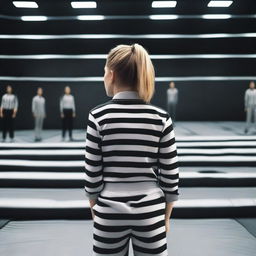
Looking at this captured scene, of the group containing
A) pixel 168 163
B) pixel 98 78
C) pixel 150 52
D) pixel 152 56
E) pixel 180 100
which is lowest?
pixel 180 100

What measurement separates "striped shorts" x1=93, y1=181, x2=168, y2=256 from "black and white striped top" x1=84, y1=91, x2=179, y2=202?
1.6 inches

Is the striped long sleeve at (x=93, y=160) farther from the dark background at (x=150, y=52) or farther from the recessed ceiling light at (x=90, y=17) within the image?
the recessed ceiling light at (x=90, y=17)

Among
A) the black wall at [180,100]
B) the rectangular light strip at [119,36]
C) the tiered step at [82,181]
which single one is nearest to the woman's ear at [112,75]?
the tiered step at [82,181]

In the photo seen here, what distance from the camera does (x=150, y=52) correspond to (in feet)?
34.3

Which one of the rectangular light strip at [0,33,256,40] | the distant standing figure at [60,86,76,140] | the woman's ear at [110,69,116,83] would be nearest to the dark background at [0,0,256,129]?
the rectangular light strip at [0,33,256,40]

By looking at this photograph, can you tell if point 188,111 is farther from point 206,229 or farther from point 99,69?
point 206,229

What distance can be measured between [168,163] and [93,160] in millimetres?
271

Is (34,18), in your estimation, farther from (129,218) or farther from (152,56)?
(129,218)

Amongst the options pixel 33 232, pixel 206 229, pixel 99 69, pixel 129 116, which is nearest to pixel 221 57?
pixel 99 69

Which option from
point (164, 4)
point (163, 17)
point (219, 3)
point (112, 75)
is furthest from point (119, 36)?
point (112, 75)

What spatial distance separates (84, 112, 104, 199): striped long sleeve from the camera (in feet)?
3.23

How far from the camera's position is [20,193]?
3.54 meters

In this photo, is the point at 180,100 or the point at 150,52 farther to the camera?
the point at 180,100

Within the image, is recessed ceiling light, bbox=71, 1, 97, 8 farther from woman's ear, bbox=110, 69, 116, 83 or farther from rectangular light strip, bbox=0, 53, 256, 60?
woman's ear, bbox=110, 69, 116, 83
